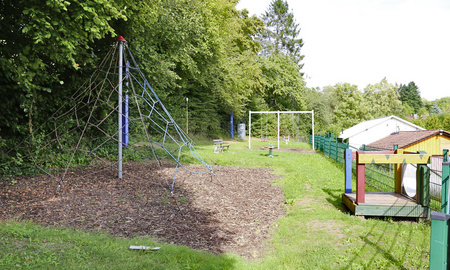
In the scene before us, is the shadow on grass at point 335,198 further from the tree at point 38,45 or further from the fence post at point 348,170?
the tree at point 38,45

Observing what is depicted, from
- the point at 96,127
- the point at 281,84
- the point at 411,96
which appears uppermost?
the point at 411,96

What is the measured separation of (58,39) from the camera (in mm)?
6344

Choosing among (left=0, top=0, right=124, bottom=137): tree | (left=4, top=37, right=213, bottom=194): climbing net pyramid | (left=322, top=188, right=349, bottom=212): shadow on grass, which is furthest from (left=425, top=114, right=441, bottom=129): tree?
(left=0, top=0, right=124, bottom=137): tree

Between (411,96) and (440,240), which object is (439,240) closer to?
(440,240)

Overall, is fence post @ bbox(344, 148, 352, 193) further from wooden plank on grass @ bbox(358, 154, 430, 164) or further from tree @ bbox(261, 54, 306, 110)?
tree @ bbox(261, 54, 306, 110)

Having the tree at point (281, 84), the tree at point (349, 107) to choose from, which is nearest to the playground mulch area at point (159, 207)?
the tree at point (281, 84)

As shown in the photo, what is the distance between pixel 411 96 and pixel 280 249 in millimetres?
106561

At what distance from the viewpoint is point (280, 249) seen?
4613 millimetres

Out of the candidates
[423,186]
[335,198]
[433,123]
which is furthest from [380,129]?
[423,186]

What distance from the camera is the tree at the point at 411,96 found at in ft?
305

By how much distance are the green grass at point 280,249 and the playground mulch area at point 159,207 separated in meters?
0.34

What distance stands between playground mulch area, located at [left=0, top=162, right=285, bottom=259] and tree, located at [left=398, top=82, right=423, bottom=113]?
3903 inches

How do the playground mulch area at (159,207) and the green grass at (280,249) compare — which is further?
the playground mulch area at (159,207)

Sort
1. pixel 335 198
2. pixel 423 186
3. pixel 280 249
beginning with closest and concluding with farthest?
1. pixel 280 249
2. pixel 423 186
3. pixel 335 198
